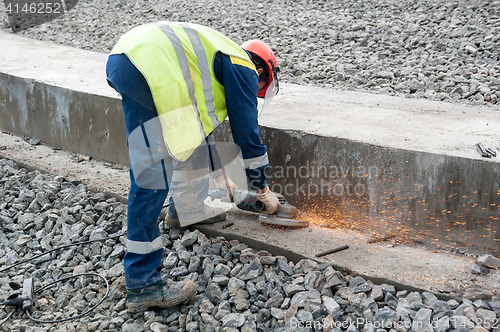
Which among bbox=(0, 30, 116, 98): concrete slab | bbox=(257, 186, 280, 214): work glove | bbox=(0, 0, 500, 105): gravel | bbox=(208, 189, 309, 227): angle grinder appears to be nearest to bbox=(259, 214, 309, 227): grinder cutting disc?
bbox=(208, 189, 309, 227): angle grinder

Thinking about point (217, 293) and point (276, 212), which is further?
point (276, 212)

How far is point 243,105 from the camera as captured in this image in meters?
2.76

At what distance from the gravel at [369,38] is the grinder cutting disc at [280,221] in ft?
8.53

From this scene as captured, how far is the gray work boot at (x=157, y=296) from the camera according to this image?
277cm

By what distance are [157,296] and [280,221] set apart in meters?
1.05

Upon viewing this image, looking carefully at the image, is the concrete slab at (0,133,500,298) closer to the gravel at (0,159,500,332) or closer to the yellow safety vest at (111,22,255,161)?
the gravel at (0,159,500,332)

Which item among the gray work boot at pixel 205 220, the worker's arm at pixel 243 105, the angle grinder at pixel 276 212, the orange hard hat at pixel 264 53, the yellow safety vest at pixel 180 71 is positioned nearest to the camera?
the yellow safety vest at pixel 180 71

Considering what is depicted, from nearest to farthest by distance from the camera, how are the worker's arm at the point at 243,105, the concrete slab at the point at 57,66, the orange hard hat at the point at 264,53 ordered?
the worker's arm at the point at 243,105 → the orange hard hat at the point at 264,53 → the concrete slab at the point at 57,66

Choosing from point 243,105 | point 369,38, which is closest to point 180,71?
point 243,105

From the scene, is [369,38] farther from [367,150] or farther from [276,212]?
[276,212]

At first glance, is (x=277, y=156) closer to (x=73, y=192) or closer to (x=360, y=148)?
(x=360, y=148)

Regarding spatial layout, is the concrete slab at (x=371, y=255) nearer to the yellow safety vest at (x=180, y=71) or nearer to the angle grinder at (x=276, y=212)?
the angle grinder at (x=276, y=212)

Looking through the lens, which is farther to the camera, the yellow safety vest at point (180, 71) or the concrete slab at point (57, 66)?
the concrete slab at point (57, 66)

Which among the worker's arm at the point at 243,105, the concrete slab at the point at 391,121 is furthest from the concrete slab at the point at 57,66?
the worker's arm at the point at 243,105
